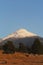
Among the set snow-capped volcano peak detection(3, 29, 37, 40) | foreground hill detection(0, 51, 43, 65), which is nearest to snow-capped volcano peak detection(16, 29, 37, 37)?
snow-capped volcano peak detection(3, 29, 37, 40)

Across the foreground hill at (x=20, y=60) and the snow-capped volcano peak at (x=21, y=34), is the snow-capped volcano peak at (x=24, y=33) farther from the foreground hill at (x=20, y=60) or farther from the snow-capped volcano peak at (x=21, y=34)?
the foreground hill at (x=20, y=60)

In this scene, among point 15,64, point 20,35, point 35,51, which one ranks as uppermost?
point 20,35

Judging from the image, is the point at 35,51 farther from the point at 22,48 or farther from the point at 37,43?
the point at 22,48

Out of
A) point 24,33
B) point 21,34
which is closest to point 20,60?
point 21,34

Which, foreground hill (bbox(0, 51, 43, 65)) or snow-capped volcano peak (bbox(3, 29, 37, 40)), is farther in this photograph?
snow-capped volcano peak (bbox(3, 29, 37, 40))

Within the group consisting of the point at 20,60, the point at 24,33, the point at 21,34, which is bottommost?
the point at 20,60

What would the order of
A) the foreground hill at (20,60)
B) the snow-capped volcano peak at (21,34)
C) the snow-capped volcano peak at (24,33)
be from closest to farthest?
the foreground hill at (20,60) → the snow-capped volcano peak at (21,34) → the snow-capped volcano peak at (24,33)

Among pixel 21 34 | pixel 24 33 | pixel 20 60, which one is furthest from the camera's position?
pixel 24 33

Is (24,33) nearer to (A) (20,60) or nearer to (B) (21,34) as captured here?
(B) (21,34)

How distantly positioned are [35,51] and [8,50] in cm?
491

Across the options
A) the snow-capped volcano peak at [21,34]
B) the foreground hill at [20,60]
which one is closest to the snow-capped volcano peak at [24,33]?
the snow-capped volcano peak at [21,34]

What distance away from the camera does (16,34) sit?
5433 inches

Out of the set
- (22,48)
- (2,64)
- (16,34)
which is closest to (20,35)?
(16,34)

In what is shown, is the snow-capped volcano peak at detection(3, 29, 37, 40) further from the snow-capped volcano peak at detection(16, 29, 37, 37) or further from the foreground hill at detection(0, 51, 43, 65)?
the foreground hill at detection(0, 51, 43, 65)
